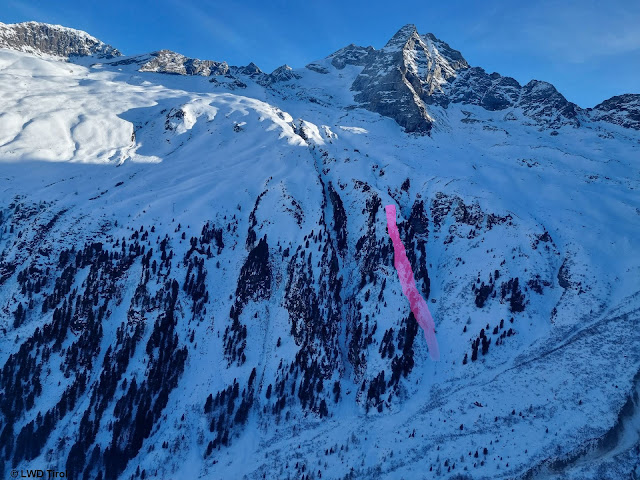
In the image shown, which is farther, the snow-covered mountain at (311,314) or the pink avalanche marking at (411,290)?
the pink avalanche marking at (411,290)

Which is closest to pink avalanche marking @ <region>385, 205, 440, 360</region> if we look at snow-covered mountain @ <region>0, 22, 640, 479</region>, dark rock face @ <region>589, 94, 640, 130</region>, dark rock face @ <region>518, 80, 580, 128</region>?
snow-covered mountain @ <region>0, 22, 640, 479</region>

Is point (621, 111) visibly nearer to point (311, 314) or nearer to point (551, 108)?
point (551, 108)

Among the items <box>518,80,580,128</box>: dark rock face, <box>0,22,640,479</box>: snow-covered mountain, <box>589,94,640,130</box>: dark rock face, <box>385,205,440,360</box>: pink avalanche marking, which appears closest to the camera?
<box>0,22,640,479</box>: snow-covered mountain

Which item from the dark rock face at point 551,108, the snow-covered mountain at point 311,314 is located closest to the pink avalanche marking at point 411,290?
the snow-covered mountain at point 311,314

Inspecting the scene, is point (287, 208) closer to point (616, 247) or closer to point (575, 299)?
point (575, 299)

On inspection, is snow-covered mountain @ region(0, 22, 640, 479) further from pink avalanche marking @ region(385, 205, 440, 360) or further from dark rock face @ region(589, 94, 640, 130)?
dark rock face @ region(589, 94, 640, 130)

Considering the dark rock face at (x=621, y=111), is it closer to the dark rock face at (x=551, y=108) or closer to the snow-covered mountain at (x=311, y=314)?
the dark rock face at (x=551, y=108)

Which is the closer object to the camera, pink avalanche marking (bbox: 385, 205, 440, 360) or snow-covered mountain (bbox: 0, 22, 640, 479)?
snow-covered mountain (bbox: 0, 22, 640, 479)
